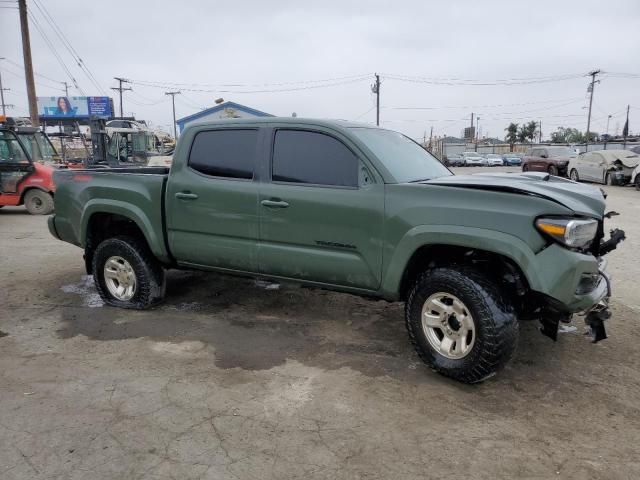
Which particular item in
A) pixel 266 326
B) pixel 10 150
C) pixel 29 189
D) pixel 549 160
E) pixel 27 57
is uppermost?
pixel 27 57

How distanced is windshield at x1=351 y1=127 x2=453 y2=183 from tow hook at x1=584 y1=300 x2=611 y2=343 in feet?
5.25

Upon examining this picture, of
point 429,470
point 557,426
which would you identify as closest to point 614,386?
point 557,426

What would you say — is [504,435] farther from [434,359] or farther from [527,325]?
[527,325]

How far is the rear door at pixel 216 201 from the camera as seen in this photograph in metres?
4.40

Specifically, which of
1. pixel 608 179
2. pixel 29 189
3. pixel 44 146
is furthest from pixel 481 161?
pixel 29 189

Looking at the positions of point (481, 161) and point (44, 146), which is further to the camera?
point (481, 161)

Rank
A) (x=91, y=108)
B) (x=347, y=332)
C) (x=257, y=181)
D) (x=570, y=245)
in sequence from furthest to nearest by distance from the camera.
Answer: (x=91, y=108)
(x=347, y=332)
(x=257, y=181)
(x=570, y=245)

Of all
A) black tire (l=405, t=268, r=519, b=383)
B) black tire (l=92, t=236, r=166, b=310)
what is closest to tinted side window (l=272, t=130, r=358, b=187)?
black tire (l=405, t=268, r=519, b=383)

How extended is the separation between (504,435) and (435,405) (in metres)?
0.48

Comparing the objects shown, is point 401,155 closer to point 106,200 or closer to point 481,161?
point 106,200

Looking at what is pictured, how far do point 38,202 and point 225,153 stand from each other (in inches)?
405

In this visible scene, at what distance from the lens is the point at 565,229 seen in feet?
10.4

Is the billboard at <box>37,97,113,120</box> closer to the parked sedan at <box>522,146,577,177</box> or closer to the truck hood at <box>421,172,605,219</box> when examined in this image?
the parked sedan at <box>522,146,577,177</box>

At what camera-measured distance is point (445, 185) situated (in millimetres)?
3680
